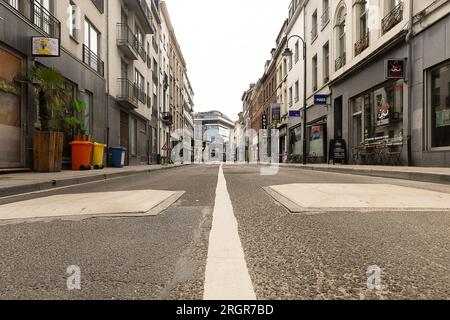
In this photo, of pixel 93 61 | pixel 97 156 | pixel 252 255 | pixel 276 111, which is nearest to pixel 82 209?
pixel 252 255

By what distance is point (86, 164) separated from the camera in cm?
1412

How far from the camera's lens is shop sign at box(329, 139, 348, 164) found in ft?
65.8

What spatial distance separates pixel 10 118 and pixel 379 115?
13.9 m

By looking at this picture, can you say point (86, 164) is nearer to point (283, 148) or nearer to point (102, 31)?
point (102, 31)

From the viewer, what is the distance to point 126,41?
2203cm

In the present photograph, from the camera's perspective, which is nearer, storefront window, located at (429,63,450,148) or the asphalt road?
the asphalt road

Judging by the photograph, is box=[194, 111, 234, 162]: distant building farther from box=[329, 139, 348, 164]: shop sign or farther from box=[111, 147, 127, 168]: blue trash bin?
box=[111, 147, 127, 168]: blue trash bin

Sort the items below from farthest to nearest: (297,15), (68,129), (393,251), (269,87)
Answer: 1. (269,87)
2. (297,15)
3. (68,129)
4. (393,251)

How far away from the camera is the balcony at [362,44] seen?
707 inches

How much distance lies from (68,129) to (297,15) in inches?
989

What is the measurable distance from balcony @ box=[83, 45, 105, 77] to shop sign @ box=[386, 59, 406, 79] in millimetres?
12281

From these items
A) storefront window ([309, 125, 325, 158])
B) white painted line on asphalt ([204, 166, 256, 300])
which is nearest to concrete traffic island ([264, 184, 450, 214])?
white painted line on asphalt ([204, 166, 256, 300])

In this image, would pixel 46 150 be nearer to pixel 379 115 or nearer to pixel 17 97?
pixel 17 97

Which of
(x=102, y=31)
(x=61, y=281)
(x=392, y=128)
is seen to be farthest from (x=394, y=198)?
(x=102, y=31)
